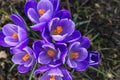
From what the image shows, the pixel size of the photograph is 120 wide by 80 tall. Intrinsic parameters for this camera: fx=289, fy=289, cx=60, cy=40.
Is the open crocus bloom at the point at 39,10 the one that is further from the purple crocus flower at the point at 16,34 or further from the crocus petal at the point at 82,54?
the crocus petal at the point at 82,54

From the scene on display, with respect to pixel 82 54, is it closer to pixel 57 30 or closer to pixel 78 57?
pixel 78 57

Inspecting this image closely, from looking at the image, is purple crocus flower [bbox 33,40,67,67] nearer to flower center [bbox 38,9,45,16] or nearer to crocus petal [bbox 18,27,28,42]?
crocus petal [bbox 18,27,28,42]

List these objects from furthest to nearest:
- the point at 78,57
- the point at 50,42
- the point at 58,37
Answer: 1. the point at 78,57
2. the point at 50,42
3. the point at 58,37

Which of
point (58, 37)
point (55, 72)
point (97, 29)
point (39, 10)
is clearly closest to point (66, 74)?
point (55, 72)

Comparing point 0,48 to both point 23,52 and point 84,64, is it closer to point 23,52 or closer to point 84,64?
point 23,52

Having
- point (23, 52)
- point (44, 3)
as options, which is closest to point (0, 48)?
point (23, 52)

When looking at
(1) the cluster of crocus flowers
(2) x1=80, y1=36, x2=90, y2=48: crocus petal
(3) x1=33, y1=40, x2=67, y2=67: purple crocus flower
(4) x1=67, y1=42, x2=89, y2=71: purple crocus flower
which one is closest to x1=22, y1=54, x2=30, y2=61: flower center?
(1) the cluster of crocus flowers
